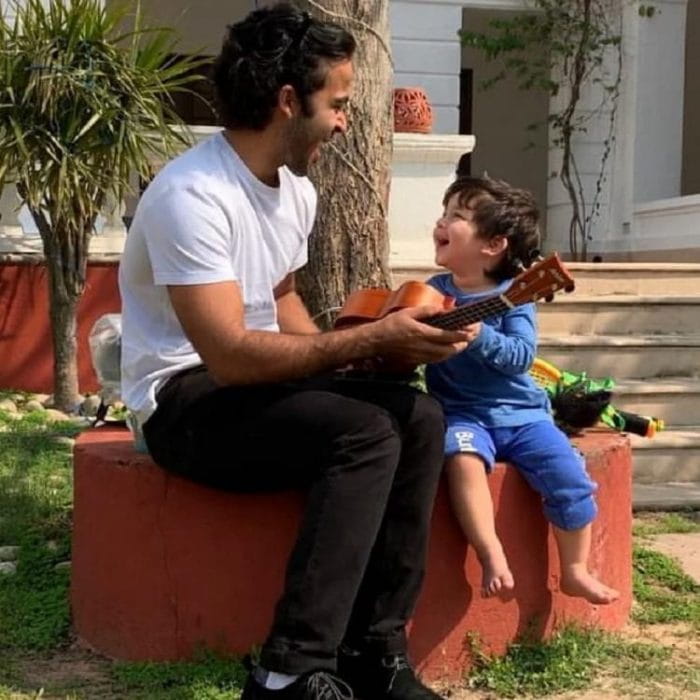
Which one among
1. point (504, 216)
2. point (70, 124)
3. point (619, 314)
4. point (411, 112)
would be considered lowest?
point (619, 314)

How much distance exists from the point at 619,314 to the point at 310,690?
4.27 meters

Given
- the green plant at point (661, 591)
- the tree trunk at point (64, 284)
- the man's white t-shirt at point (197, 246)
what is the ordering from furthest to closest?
the tree trunk at point (64, 284) < the green plant at point (661, 591) < the man's white t-shirt at point (197, 246)

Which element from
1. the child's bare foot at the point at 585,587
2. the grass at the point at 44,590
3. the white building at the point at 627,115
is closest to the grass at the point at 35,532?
the grass at the point at 44,590

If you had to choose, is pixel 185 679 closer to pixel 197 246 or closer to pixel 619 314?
pixel 197 246

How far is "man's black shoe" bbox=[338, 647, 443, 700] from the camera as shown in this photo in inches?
105

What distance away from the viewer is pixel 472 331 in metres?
2.72

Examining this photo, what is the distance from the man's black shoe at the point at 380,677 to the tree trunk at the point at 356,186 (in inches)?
48.7

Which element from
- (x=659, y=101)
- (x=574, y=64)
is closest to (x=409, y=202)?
(x=574, y=64)

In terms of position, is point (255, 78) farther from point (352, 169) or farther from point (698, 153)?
point (698, 153)

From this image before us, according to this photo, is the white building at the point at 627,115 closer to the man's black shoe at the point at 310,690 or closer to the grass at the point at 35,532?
the grass at the point at 35,532

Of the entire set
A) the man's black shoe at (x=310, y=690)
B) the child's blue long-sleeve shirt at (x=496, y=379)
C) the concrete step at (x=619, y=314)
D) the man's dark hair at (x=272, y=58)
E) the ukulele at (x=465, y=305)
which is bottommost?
the man's black shoe at (x=310, y=690)

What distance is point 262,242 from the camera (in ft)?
9.06

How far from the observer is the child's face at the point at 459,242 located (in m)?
3.06

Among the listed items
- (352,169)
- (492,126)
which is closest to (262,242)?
(352,169)
